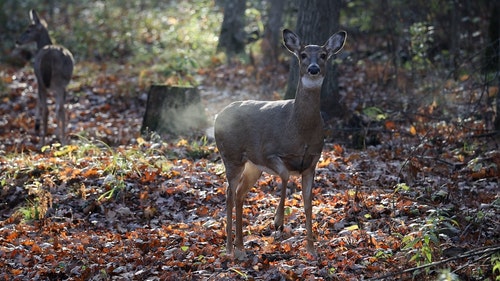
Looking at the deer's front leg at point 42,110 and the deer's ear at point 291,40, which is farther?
the deer's front leg at point 42,110

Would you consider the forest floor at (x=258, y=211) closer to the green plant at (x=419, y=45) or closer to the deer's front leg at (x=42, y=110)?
the deer's front leg at (x=42, y=110)

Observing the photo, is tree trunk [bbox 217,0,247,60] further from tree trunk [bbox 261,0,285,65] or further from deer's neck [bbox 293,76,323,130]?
deer's neck [bbox 293,76,323,130]

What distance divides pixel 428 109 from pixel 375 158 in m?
3.01

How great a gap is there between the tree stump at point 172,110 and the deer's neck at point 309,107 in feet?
21.4

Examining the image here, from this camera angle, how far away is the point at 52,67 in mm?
14531

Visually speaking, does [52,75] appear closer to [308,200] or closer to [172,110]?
[172,110]

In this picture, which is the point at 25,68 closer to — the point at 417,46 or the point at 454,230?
the point at 417,46

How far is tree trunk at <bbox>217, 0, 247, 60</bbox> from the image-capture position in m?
20.2

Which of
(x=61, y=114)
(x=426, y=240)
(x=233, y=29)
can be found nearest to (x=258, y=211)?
(x=426, y=240)

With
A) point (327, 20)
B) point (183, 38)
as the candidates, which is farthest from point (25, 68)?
point (327, 20)

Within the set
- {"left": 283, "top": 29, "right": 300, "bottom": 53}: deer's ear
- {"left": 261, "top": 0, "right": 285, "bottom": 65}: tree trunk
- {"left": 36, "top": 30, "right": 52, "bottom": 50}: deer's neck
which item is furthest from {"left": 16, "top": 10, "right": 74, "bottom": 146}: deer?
{"left": 283, "top": 29, "right": 300, "bottom": 53}: deer's ear

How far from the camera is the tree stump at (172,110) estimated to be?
538 inches

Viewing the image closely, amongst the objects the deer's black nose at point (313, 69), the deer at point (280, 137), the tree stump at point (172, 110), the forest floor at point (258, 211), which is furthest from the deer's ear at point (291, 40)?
the tree stump at point (172, 110)

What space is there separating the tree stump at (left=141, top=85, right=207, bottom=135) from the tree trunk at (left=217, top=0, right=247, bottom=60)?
639 cm
